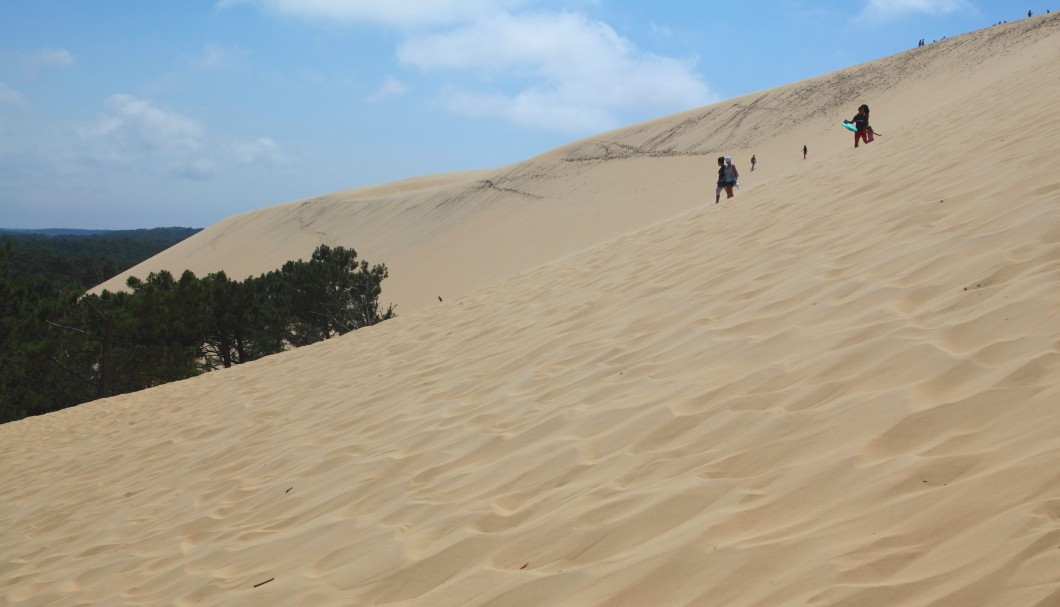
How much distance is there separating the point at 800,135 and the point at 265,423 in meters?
31.1

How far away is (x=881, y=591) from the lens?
1.76 m

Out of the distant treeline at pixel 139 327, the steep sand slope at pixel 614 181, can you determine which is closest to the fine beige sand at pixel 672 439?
the distant treeline at pixel 139 327

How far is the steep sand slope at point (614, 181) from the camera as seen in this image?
30719 mm

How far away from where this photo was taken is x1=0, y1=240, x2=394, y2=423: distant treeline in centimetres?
1552

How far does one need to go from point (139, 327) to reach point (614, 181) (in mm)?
25909

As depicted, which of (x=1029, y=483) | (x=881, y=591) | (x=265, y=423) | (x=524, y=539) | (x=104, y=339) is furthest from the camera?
(x=104, y=339)

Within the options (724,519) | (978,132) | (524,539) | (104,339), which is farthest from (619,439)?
(104,339)

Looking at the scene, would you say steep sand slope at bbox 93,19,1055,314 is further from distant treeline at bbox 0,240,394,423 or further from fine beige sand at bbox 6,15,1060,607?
fine beige sand at bbox 6,15,1060,607

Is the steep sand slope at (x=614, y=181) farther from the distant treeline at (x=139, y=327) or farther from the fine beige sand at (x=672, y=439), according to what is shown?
the fine beige sand at (x=672, y=439)

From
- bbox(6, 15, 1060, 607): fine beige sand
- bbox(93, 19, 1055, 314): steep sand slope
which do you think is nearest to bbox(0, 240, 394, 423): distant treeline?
bbox(6, 15, 1060, 607): fine beige sand

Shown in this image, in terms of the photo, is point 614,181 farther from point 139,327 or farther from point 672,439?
point 672,439

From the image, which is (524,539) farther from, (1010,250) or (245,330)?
(245,330)

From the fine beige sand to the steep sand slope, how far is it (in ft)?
60.1

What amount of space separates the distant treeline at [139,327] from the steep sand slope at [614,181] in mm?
7603
